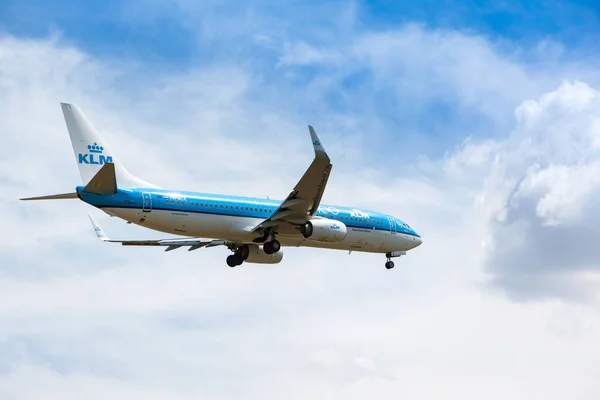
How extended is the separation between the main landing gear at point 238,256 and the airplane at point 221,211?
405 millimetres

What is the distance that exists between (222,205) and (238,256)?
727cm

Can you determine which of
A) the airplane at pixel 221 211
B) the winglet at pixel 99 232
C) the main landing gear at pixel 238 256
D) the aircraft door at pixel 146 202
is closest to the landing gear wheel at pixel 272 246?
the airplane at pixel 221 211

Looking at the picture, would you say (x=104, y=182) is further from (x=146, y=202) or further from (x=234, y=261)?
(x=234, y=261)

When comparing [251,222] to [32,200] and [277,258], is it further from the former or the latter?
[32,200]

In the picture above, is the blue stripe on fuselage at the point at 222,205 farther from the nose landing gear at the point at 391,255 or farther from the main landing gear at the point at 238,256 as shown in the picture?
the main landing gear at the point at 238,256

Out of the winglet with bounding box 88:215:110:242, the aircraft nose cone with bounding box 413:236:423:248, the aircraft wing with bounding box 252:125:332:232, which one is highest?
the aircraft nose cone with bounding box 413:236:423:248

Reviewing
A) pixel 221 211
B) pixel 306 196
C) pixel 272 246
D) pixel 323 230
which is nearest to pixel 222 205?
pixel 221 211

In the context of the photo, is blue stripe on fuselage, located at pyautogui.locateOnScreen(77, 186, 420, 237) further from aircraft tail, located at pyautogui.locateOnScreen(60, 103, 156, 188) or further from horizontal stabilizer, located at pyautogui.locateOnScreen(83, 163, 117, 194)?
aircraft tail, located at pyautogui.locateOnScreen(60, 103, 156, 188)

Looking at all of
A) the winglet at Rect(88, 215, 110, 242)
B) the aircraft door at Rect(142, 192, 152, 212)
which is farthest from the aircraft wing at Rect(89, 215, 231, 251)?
the aircraft door at Rect(142, 192, 152, 212)

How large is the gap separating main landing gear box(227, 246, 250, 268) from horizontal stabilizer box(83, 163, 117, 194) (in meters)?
12.6

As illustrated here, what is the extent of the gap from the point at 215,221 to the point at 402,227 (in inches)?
520

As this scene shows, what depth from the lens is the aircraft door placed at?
174 feet

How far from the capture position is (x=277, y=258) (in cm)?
6353

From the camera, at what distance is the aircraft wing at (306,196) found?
171ft
